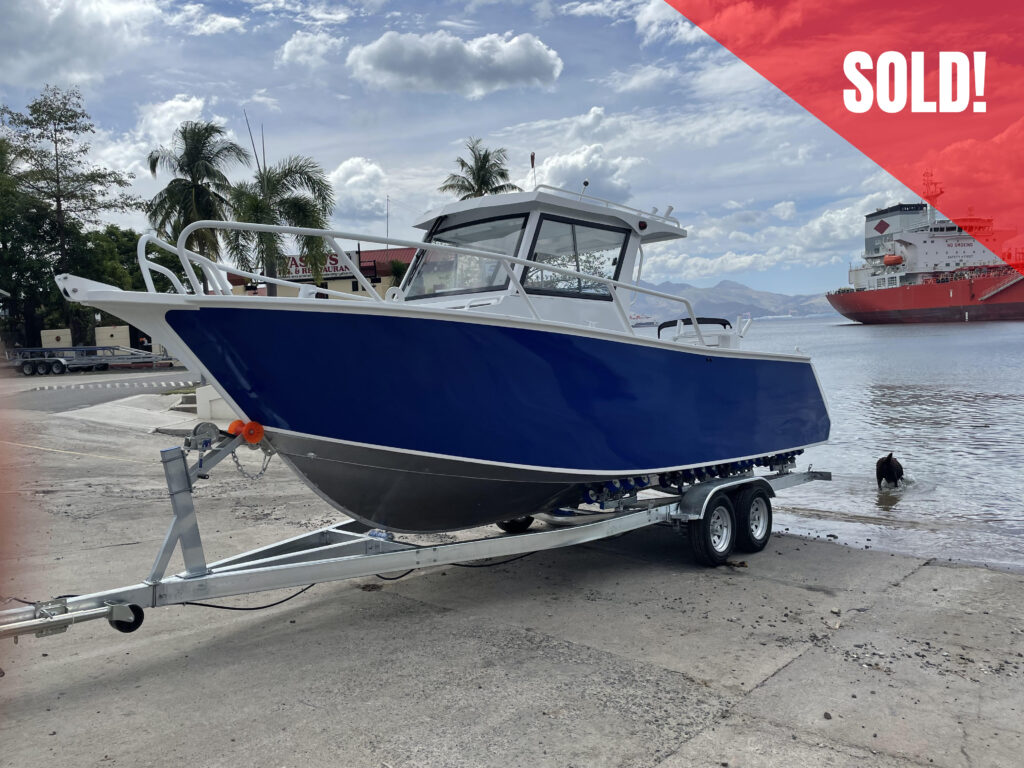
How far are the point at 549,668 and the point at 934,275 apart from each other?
89.5 meters

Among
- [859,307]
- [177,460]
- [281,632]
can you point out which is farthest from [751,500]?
[859,307]

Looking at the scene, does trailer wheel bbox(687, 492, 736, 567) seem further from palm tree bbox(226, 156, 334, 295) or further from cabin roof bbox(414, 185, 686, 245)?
palm tree bbox(226, 156, 334, 295)

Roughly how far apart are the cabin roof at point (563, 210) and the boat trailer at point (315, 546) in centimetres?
241

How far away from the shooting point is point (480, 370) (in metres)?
5.23

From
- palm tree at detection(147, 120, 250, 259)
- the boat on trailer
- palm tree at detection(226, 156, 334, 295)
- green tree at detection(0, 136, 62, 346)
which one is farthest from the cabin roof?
green tree at detection(0, 136, 62, 346)

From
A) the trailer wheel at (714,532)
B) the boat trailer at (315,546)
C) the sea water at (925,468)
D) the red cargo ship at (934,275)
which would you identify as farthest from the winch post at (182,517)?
the red cargo ship at (934,275)

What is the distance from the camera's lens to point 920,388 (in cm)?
3023

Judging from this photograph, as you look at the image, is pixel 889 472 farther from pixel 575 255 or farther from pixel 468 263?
pixel 468 263

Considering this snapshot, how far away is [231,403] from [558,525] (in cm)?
346

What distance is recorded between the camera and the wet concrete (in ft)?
11.9

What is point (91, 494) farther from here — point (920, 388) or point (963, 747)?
point (920, 388)

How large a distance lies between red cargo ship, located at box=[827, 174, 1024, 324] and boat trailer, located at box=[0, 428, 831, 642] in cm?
8174

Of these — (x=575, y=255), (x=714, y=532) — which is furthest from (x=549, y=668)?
(x=575, y=255)

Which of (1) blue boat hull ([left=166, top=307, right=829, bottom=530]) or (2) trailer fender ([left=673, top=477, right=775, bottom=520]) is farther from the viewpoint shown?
(2) trailer fender ([left=673, top=477, right=775, bottom=520])
